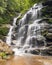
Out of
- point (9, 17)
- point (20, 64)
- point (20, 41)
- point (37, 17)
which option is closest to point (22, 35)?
point (20, 41)

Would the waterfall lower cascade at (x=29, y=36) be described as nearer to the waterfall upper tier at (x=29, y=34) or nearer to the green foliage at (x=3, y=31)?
the waterfall upper tier at (x=29, y=34)

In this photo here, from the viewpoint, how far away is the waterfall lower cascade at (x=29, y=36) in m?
19.6

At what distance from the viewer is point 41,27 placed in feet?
69.5

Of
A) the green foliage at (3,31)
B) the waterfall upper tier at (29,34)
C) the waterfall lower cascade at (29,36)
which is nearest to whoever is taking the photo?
the waterfall lower cascade at (29,36)

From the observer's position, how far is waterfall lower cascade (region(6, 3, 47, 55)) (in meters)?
19.6

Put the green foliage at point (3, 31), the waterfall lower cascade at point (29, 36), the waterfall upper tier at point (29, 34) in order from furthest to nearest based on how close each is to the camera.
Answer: the green foliage at point (3, 31) < the waterfall upper tier at point (29, 34) < the waterfall lower cascade at point (29, 36)

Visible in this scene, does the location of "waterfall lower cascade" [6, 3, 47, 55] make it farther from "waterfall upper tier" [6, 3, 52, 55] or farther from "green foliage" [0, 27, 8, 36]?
"green foliage" [0, 27, 8, 36]

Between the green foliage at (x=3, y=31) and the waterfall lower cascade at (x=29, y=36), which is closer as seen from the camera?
the waterfall lower cascade at (x=29, y=36)

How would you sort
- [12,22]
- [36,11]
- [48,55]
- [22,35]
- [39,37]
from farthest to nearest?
[12,22]
[36,11]
[22,35]
[39,37]
[48,55]

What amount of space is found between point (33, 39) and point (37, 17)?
17.9 ft

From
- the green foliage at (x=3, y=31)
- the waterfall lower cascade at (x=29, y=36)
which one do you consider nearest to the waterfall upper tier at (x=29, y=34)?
the waterfall lower cascade at (x=29, y=36)

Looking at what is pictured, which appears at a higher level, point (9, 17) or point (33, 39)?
point (9, 17)

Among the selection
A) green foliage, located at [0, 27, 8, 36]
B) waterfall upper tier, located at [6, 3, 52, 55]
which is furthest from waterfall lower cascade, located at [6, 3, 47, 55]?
green foliage, located at [0, 27, 8, 36]

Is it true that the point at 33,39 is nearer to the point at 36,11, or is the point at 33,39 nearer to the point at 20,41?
the point at 20,41
